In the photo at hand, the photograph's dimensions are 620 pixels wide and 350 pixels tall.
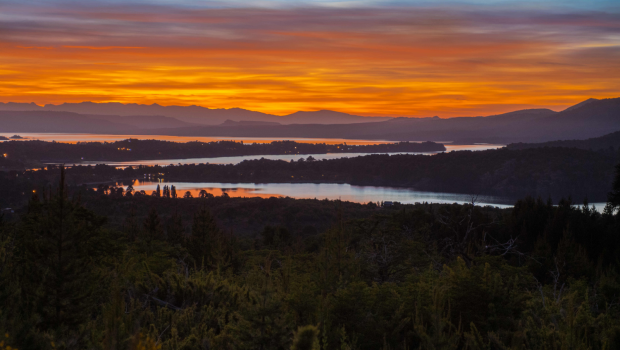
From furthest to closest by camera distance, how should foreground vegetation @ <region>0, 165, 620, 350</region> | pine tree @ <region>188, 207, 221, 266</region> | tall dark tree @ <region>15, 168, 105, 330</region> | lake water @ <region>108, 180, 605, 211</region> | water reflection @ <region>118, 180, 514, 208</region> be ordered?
water reflection @ <region>118, 180, 514, 208</region> → lake water @ <region>108, 180, 605, 211</region> → pine tree @ <region>188, 207, 221, 266</region> → tall dark tree @ <region>15, 168, 105, 330</region> → foreground vegetation @ <region>0, 165, 620, 350</region>

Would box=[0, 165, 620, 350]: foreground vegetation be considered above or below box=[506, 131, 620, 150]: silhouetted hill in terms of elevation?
below

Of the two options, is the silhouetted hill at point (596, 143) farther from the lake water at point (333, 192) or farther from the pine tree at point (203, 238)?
the pine tree at point (203, 238)

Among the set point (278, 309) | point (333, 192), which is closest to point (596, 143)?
point (333, 192)

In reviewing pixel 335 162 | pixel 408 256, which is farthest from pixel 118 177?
pixel 408 256

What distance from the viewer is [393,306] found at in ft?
22.9

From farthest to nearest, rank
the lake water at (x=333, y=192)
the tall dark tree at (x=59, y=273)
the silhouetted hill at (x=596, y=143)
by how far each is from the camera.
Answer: the silhouetted hill at (x=596, y=143) → the lake water at (x=333, y=192) → the tall dark tree at (x=59, y=273)

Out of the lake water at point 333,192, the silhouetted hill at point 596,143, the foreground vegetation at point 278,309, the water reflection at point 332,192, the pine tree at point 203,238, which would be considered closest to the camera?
the foreground vegetation at point 278,309

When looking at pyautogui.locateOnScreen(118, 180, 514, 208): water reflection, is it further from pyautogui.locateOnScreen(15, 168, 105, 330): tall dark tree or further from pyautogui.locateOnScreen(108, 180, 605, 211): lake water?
pyautogui.locateOnScreen(15, 168, 105, 330): tall dark tree

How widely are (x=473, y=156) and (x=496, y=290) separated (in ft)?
477

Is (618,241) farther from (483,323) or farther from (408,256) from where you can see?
(483,323)

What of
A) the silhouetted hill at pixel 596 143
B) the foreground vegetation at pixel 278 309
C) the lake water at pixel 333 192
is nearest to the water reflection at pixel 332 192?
the lake water at pixel 333 192

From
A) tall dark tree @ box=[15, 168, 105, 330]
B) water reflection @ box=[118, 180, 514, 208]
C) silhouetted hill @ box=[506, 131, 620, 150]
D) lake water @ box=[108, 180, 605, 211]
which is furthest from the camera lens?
silhouetted hill @ box=[506, 131, 620, 150]

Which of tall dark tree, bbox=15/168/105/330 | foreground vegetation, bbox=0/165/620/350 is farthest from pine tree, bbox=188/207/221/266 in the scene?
tall dark tree, bbox=15/168/105/330

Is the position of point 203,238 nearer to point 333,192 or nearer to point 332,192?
point 332,192
